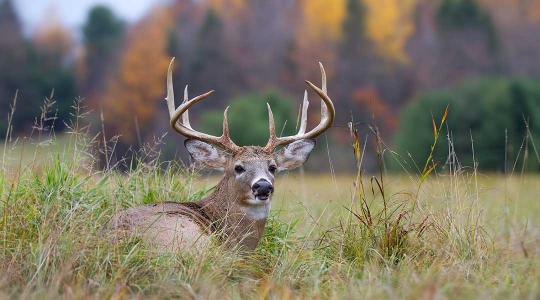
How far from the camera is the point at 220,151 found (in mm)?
6828

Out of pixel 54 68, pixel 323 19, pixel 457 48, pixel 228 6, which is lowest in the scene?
pixel 54 68

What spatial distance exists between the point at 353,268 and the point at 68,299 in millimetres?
1814

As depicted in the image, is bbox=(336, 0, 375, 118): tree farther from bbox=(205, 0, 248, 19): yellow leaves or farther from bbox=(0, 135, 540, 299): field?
bbox=(0, 135, 540, 299): field

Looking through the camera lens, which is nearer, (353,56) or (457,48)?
(457,48)

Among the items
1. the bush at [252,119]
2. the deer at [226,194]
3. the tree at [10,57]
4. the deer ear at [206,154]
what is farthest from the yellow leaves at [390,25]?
the deer ear at [206,154]

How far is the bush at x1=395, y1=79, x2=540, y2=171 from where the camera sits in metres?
31.3

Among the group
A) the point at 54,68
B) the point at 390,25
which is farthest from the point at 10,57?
the point at 390,25

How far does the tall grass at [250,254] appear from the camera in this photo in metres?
4.77

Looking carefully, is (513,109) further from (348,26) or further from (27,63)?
(27,63)

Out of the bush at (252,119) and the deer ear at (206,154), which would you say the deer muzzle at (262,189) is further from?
the bush at (252,119)

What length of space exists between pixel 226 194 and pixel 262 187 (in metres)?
0.43

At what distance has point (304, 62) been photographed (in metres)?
45.5

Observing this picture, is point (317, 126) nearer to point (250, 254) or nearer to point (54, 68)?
point (250, 254)

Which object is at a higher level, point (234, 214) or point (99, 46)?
point (99, 46)
